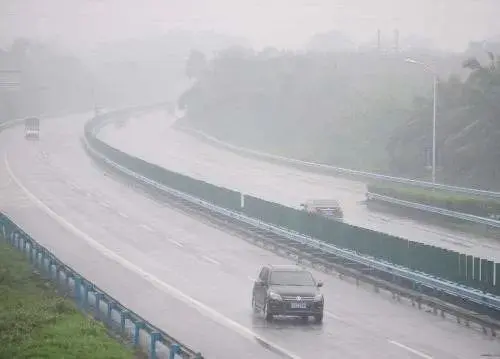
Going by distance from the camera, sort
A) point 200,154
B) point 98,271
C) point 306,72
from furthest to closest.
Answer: point 306,72, point 200,154, point 98,271

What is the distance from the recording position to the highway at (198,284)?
25219 millimetres

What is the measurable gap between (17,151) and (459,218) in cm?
5692

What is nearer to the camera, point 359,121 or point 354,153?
point 354,153

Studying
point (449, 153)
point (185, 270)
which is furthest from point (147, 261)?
point (449, 153)

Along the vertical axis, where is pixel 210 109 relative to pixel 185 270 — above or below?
below

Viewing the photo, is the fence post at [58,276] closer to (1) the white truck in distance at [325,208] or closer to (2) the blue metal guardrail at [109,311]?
(2) the blue metal guardrail at [109,311]

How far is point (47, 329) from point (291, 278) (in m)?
7.01

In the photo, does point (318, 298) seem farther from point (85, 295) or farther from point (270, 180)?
point (270, 180)

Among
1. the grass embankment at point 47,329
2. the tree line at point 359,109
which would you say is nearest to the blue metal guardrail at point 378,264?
the grass embankment at point 47,329

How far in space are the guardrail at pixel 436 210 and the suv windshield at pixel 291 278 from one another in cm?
2335

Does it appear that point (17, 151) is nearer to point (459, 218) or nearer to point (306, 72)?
point (306, 72)

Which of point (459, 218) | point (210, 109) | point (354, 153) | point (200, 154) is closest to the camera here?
point (459, 218)

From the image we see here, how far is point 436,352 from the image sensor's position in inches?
952

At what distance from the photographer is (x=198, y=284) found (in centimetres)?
3491
